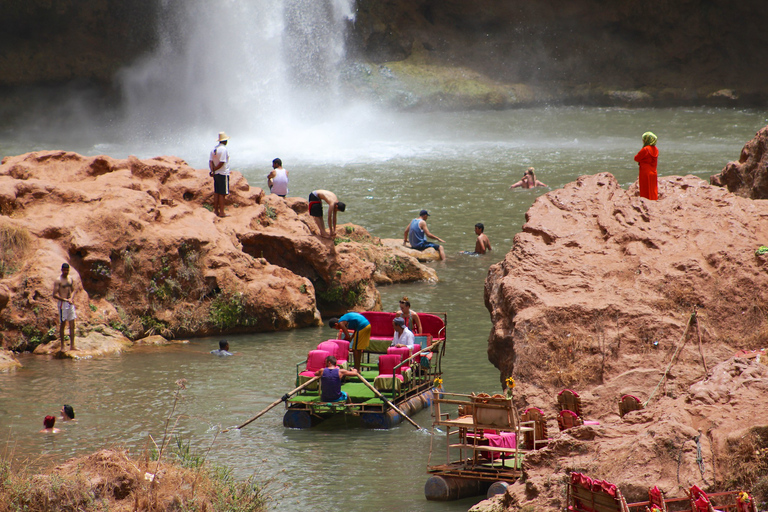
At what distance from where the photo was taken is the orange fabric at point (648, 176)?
11750mm

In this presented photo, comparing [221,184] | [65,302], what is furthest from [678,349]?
[221,184]

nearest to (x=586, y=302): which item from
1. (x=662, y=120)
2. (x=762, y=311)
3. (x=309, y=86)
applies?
(x=762, y=311)

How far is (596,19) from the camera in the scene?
47.9m

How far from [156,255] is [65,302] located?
2.20m

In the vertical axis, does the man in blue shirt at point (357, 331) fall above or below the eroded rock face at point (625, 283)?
below

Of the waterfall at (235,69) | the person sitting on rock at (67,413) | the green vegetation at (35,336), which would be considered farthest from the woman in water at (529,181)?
the person sitting on rock at (67,413)

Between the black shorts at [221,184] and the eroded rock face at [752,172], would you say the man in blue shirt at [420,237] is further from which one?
the eroded rock face at [752,172]

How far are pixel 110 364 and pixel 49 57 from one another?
32374mm

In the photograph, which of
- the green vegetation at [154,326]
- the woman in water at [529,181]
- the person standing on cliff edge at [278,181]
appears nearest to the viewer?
the green vegetation at [154,326]

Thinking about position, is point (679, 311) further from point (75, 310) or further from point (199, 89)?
point (199, 89)

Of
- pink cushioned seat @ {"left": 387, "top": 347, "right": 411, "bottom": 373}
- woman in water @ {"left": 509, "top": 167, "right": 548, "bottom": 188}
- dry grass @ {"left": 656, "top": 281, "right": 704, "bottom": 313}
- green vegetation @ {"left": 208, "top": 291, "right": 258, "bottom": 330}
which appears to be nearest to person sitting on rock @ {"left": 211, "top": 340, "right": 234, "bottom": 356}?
green vegetation @ {"left": 208, "top": 291, "right": 258, "bottom": 330}

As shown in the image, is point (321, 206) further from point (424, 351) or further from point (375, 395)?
point (375, 395)

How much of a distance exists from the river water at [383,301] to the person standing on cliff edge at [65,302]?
54cm

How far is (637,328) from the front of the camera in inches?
363
